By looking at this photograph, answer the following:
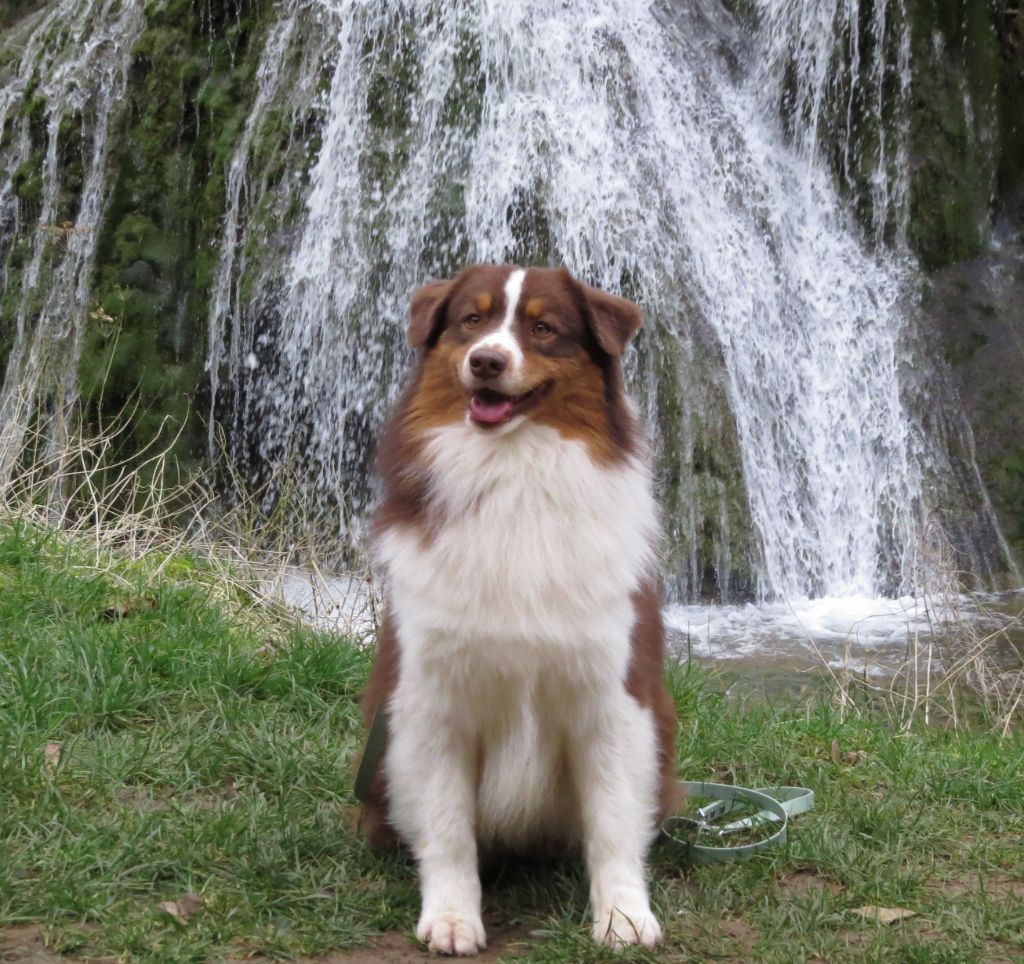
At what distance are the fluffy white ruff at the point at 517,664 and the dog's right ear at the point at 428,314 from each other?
9.7 inches

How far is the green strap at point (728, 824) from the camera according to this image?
3.11 meters

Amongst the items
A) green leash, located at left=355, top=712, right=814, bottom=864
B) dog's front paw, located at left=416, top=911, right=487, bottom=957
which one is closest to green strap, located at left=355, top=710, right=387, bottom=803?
green leash, located at left=355, top=712, right=814, bottom=864

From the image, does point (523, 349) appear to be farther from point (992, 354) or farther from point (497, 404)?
point (992, 354)

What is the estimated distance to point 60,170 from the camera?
10.9 m

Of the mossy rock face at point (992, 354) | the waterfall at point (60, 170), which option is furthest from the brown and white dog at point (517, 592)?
the waterfall at point (60, 170)

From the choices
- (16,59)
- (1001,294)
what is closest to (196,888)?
(1001,294)

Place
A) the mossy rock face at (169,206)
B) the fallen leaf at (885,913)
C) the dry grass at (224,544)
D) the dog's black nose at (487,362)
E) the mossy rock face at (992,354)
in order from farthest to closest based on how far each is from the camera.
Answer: the mossy rock face at (169,206), the mossy rock face at (992,354), the dry grass at (224,544), the fallen leaf at (885,913), the dog's black nose at (487,362)

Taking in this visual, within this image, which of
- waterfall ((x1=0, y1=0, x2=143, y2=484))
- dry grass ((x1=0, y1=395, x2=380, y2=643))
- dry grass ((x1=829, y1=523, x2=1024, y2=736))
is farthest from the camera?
waterfall ((x1=0, y1=0, x2=143, y2=484))

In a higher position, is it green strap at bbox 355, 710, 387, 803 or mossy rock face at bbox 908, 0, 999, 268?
mossy rock face at bbox 908, 0, 999, 268

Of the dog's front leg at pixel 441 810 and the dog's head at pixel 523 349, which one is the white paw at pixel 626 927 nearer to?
the dog's front leg at pixel 441 810

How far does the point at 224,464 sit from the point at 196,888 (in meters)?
7.38

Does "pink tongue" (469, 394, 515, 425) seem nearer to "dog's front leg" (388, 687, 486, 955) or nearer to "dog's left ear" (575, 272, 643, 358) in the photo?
"dog's left ear" (575, 272, 643, 358)

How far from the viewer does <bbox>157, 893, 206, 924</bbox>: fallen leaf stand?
2637 millimetres

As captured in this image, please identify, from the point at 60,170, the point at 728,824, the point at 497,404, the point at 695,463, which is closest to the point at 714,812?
the point at 728,824
